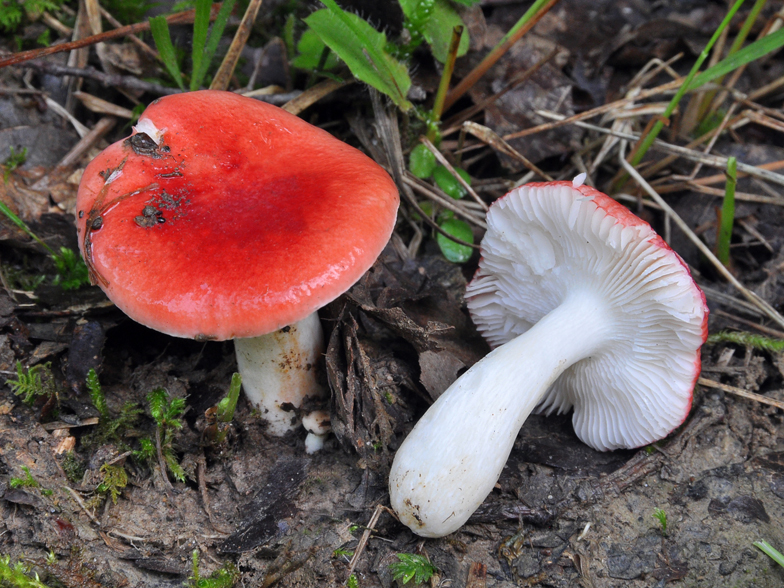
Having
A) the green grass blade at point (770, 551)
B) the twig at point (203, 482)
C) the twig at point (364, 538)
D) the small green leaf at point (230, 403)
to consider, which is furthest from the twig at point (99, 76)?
the green grass blade at point (770, 551)

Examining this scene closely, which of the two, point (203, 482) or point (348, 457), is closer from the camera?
point (203, 482)

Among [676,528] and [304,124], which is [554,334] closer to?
[676,528]

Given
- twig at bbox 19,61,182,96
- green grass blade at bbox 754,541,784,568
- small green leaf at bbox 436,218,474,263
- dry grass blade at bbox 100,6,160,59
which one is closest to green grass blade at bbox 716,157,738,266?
small green leaf at bbox 436,218,474,263

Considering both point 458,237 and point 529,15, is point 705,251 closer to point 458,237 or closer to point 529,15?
point 458,237

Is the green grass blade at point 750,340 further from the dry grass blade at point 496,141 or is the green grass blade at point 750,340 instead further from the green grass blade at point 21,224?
the green grass blade at point 21,224

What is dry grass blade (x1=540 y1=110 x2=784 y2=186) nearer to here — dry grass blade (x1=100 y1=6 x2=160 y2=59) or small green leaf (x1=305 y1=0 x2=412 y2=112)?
small green leaf (x1=305 y1=0 x2=412 y2=112)

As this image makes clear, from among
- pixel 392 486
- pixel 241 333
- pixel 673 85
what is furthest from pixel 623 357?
pixel 673 85

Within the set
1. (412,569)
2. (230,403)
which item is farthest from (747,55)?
(230,403)
